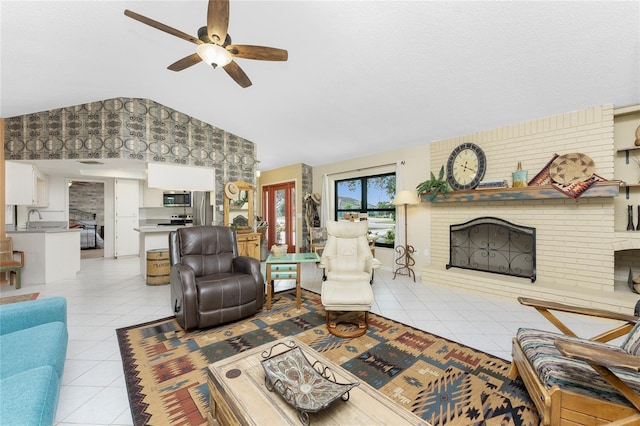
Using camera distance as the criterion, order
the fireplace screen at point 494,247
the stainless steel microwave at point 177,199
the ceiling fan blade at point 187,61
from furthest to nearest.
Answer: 1. the stainless steel microwave at point 177,199
2. the fireplace screen at point 494,247
3. the ceiling fan blade at point 187,61

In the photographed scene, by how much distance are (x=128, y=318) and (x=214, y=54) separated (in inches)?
114

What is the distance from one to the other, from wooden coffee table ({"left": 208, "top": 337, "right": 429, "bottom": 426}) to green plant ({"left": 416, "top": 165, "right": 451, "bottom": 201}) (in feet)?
11.8

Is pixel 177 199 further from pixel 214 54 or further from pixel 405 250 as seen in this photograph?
pixel 405 250

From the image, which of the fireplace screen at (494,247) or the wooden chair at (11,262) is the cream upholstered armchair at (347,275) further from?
the wooden chair at (11,262)

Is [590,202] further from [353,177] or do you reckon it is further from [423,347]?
[353,177]

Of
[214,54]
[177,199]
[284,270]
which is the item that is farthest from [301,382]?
[177,199]

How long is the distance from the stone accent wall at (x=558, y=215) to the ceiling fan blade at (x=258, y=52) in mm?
3405

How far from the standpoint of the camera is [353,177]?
233 inches

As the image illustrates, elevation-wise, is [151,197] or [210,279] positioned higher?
[151,197]

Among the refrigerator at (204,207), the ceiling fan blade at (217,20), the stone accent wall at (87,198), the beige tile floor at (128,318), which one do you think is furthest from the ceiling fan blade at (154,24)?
the stone accent wall at (87,198)

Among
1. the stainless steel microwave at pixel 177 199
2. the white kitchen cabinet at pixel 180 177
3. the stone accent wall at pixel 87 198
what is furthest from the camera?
the stone accent wall at pixel 87 198

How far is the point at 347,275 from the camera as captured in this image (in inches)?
116

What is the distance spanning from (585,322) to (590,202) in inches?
57.1

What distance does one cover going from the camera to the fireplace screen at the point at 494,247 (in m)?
3.58
